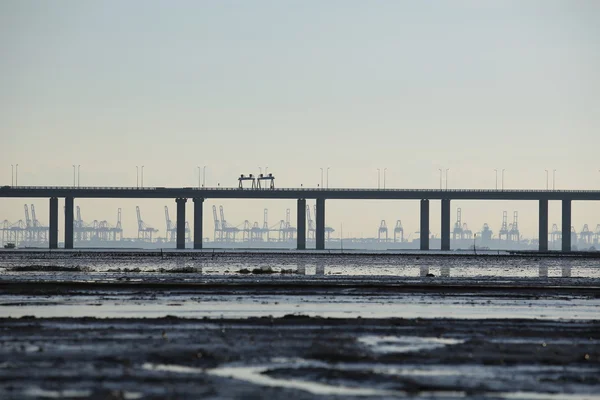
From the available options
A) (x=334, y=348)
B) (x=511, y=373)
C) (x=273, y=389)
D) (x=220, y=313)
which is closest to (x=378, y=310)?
(x=220, y=313)

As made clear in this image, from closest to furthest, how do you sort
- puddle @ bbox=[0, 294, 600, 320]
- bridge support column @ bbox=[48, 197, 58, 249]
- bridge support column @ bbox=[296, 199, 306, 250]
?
1. puddle @ bbox=[0, 294, 600, 320]
2. bridge support column @ bbox=[48, 197, 58, 249]
3. bridge support column @ bbox=[296, 199, 306, 250]

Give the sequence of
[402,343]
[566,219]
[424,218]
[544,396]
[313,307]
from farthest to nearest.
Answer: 1. [566,219]
2. [424,218]
3. [313,307]
4. [402,343]
5. [544,396]

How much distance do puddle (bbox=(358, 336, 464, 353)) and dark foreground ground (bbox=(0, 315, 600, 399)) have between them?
0.02 meters

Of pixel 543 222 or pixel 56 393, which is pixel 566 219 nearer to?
pixel 543 222

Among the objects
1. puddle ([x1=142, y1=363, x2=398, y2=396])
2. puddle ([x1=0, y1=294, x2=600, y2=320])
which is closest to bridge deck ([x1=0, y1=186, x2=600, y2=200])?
puddle ([x1=0, y1=294, x2=600, y2=320])

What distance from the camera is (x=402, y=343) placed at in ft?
80.6

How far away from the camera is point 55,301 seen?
124 feet

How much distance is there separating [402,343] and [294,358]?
3.72 metres

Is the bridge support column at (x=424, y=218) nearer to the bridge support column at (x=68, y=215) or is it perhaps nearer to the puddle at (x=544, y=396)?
the bridge support column at (x=68, y=215)

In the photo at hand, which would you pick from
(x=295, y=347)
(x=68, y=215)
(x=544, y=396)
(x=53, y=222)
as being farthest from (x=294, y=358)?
(x=53, y=222)

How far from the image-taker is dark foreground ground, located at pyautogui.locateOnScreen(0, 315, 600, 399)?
699 inches

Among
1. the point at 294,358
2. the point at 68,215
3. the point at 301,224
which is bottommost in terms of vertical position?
the point at 294,358

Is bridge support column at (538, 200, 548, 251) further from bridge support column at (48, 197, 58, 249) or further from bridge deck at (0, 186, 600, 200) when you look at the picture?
bridge support column at (48, 197, 58, 249)

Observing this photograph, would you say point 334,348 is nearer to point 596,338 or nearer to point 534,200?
point 596,338
